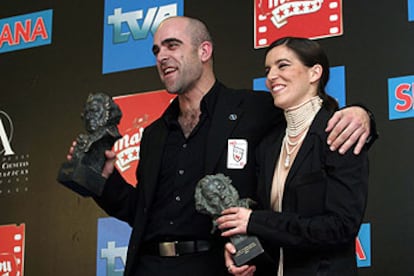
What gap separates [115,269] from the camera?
4.26 metres

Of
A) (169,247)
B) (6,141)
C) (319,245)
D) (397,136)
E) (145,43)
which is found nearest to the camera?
(319,245)

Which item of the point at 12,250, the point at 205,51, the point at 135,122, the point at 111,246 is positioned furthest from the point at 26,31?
the point at 205,51

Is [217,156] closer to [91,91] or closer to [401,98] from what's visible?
A: [401,98]

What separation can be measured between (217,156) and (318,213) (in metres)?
0.62

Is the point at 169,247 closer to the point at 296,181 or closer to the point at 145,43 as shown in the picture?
the point at 296,181

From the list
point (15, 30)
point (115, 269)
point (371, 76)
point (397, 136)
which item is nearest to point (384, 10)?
point (371, 76)

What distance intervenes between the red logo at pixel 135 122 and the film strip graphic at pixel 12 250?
74 cm

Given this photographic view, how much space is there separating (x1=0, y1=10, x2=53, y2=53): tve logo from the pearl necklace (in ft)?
7.87

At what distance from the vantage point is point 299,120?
9.27 ft

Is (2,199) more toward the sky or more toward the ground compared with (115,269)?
more toward the sky

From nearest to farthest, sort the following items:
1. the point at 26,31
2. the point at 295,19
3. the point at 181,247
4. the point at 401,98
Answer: the point at 181,247 < the point at 401,98 < the point at 295,19 < the point at 26,31

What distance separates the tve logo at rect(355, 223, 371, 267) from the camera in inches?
139

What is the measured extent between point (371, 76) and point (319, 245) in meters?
1.36

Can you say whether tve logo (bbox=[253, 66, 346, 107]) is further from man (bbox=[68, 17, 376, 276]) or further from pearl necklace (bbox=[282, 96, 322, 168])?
pearl necklace (bbox=[282, 96, 322, 168])
